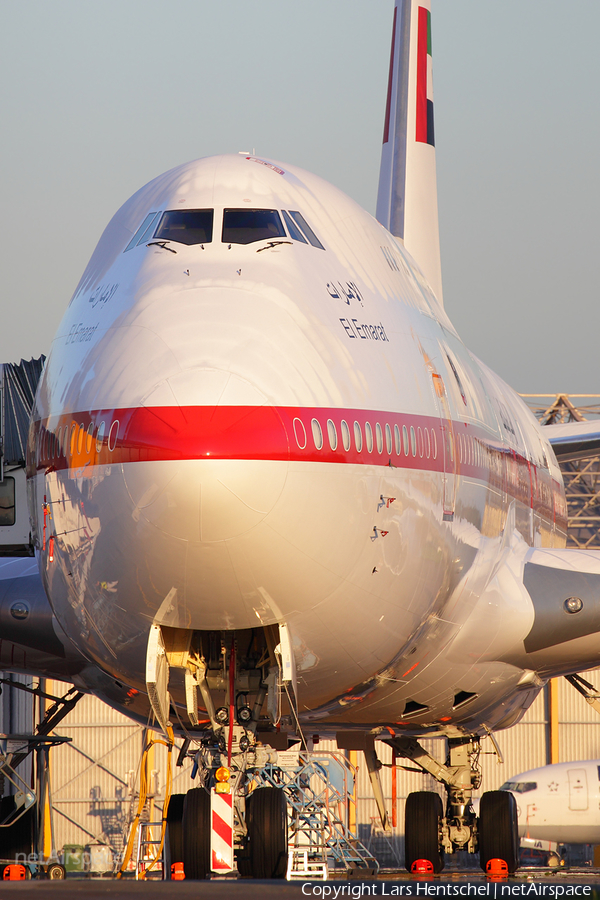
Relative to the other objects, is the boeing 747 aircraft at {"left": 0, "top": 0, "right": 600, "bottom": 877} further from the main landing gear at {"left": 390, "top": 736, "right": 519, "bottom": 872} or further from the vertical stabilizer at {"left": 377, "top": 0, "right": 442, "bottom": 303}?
the vertical stabilizer at {"left": 377, "top": 0, "right": 442, "bottom": 303}

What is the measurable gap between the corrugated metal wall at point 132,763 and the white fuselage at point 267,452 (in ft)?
103

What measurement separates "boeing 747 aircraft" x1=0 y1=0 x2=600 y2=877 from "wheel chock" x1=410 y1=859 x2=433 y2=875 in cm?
393

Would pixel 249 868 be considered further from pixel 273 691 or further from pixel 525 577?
pixel 525 577

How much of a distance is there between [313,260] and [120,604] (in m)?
3.32

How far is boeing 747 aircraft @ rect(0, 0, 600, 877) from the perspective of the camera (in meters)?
8.25

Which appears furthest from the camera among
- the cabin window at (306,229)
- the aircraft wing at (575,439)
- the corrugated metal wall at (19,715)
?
the corrugated metal wall at (19,715)

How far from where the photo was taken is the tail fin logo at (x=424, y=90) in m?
23.5

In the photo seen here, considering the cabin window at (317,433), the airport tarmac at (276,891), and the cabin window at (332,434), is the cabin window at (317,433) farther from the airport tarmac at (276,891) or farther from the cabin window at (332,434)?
the airport tarmac at (276,891)

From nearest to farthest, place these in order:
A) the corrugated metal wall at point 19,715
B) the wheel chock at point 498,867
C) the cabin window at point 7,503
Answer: the wheel chock at point 498,867
the cabin window at point 7,503
the corrugated metal wall at point 19,715

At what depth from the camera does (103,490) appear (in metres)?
8.52

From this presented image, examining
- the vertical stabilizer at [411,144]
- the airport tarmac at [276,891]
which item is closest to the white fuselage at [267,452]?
the airport tarmac at [276,891]

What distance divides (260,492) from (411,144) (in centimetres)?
1644

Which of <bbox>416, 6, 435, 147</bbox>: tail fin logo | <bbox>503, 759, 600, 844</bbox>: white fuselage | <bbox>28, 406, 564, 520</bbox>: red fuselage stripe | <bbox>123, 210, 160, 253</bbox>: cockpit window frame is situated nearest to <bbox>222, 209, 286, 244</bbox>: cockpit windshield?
<bbox>123, 210, 160, 253</bbox>: cockpit window frame

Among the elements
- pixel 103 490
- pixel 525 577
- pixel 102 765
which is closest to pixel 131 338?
pixel 103 490
